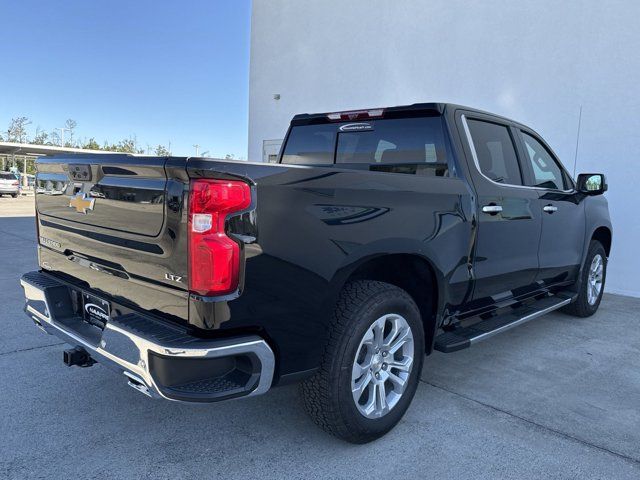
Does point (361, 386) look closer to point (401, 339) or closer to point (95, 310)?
point (401, 339)

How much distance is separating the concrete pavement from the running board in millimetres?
411

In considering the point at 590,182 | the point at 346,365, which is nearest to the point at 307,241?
the point at 346,365

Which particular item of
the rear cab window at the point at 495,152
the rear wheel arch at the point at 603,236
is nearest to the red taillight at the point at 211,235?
the rear cab window at the point at 495,152

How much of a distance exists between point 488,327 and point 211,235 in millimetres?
2281

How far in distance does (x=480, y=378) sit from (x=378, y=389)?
1303mm

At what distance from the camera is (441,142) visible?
10.3ft

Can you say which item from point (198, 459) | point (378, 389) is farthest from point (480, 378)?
point (198, 459)

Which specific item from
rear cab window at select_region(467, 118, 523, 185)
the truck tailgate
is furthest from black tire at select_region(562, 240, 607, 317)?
the truck tailgate

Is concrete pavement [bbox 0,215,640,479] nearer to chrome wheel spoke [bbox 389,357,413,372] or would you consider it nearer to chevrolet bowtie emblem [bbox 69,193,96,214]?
chrome wheel spoke [bbox 389,357,413,372]

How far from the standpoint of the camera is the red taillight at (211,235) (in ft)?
6.01

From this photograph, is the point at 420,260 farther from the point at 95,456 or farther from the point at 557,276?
the point at 557,276

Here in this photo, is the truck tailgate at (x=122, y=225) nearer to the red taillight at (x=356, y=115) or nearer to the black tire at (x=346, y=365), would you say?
the black tire at (x=346, y=365)

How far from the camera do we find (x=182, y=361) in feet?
6.02

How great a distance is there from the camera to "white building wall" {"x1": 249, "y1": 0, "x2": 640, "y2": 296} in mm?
6520
